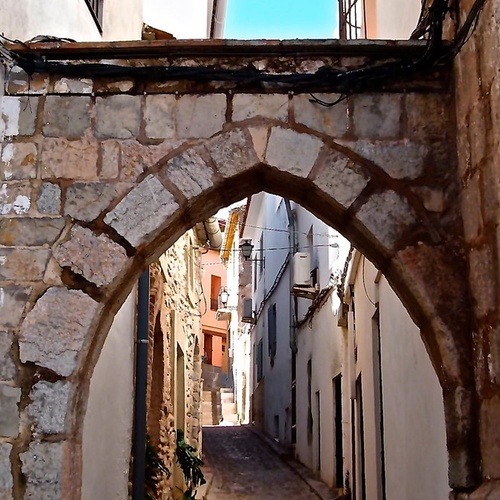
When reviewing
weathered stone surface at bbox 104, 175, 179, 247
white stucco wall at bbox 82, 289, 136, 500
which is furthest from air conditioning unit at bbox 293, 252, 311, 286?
weathered stone surface at bbox 104, 175, 179, 247

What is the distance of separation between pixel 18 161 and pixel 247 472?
10.3m

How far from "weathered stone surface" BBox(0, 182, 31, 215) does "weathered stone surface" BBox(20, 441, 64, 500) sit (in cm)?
102

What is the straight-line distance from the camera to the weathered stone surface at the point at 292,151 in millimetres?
3848

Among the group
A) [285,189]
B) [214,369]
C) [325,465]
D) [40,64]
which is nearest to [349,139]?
[285,189]

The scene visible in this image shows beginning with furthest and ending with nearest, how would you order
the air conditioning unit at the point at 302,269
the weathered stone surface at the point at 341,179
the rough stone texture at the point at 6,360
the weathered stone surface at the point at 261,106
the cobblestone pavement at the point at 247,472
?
the air conditioning unit at the point at 302,269 < the cobblestone pavement at the point at 247,472 < the weathered stone surface at the point at 261,106 < the weathered stone surface at the point at 341,179 < the rough stone texture at the point at 6,360

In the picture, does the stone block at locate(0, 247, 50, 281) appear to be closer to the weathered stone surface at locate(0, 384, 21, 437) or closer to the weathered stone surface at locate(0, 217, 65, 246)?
the weathered stone surface at locate(0, 217, 65, 246)

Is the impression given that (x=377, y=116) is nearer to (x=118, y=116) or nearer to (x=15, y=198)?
(x=118, y=116)

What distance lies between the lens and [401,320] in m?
5.94

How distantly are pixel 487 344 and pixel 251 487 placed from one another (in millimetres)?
9094

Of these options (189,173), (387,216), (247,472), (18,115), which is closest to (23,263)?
(18,115)

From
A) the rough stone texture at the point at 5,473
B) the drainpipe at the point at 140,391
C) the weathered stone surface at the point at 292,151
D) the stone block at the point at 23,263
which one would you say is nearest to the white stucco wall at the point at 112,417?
the drainpipe at the point at 140,391

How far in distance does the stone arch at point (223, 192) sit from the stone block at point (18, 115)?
485 mm

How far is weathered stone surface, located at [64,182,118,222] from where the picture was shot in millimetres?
3836

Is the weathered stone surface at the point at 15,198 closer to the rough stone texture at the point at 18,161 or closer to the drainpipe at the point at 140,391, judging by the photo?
the rough stone texture at the point at 18,161
